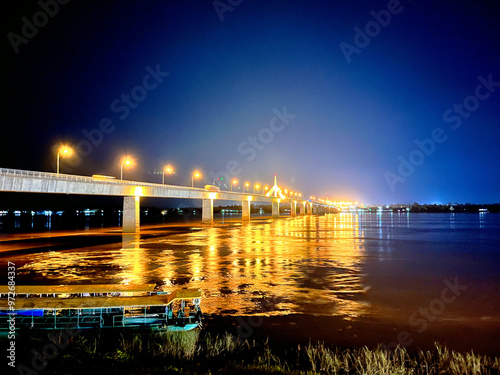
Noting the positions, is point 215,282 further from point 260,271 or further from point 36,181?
point 36,181

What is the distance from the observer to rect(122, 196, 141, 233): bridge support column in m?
64.8

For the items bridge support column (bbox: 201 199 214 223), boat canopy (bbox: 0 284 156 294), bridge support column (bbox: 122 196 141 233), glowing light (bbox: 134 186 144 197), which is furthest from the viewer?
bridge support column (bbox: 201 199 214 223)

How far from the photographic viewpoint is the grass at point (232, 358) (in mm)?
8117

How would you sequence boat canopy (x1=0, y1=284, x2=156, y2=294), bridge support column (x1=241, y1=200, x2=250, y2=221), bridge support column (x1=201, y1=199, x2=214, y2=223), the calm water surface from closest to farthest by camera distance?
1. boat canopy (x1=0, y1=284, x2=156, y2=294)
2. the calm water surface
3. bridge support column (x1=201, y1=199, x2=214, y2=223)
4. bridge support column (x1=241, y1=200, x2=250, y2=221)

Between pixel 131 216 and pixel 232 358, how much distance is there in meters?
59.5

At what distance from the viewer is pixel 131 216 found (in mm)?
65750

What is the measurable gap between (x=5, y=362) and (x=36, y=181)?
44.1m

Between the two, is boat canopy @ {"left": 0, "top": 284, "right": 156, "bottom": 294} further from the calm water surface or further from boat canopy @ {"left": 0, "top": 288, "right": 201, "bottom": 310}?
the calm water surface

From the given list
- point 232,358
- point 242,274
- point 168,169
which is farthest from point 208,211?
point 232,358

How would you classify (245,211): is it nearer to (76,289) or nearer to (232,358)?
(76,289)

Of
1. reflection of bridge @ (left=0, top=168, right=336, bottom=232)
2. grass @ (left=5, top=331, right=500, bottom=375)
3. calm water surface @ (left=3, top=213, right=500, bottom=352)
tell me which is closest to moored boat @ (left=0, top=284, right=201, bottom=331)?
grass @ (left=5, top=331, right=500, bottom=375)

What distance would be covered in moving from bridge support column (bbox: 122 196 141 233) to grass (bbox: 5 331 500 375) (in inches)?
2232

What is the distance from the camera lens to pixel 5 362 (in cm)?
798

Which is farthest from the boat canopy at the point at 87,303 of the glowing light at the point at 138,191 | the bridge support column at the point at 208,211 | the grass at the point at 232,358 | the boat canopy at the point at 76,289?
the bridge support column at the point at 208,211
